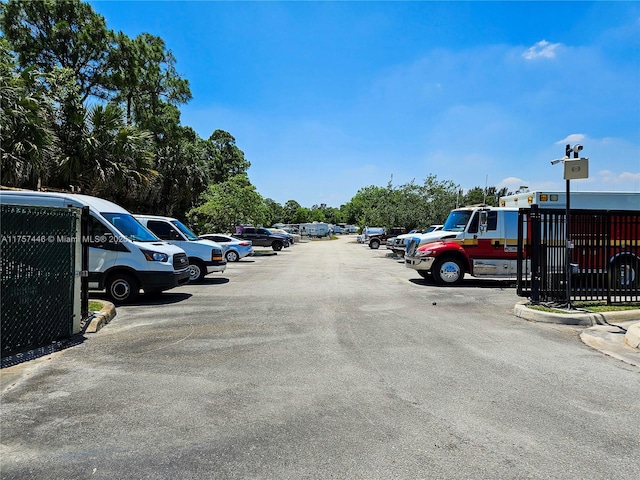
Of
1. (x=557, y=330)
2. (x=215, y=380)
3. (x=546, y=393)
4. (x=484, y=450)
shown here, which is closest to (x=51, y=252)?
(x=215, y=380)

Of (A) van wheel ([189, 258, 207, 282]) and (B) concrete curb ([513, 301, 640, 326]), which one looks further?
(A) van wheel ([189, 258, 207, 282])

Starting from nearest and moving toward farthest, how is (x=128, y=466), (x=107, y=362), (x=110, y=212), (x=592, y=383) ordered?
(x=128, y=466) < (x=592, y=383) < (x=107, y=362) < (x=110, y=212)

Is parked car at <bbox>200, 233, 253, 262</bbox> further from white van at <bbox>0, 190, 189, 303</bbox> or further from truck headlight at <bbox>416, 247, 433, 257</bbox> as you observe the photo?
white van at <bbox>0, 190, 189, 303</bbox>

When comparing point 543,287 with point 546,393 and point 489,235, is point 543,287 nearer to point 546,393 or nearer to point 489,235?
point 489,235

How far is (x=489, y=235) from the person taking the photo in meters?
14.0

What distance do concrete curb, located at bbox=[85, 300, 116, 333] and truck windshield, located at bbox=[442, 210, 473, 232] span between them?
1053 centimetres

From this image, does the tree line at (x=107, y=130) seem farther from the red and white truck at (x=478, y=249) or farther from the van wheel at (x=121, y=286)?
the red and white truck at (x=478, y=249)

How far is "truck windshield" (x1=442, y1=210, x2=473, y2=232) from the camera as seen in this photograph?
14.4 m

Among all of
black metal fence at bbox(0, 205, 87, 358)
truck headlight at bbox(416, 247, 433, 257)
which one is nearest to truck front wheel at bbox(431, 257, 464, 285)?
truck headlight at bbox(416, 247, 433, 257)

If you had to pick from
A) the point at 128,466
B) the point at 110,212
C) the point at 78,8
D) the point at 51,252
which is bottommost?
the point at 128,466

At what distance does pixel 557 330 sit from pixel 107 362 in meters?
7.44

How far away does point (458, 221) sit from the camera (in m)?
14.7

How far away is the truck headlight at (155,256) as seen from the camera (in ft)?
32.9

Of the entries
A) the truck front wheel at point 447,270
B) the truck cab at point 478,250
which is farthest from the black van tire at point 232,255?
the truck front wheel at point 447,270
